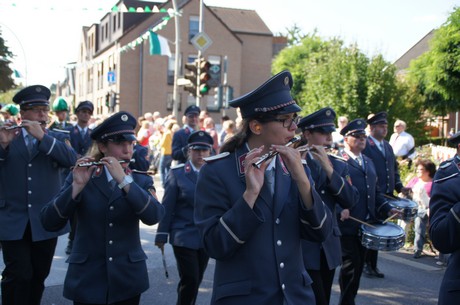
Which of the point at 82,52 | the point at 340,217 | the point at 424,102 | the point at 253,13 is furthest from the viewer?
the point at 82,52

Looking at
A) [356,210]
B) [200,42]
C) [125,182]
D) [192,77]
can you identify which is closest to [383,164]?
[356,210]

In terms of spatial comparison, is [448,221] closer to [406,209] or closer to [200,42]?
[406,209]

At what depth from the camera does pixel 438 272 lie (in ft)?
29.8

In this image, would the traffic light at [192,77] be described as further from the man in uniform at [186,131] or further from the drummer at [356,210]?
the drummer at [356,210]

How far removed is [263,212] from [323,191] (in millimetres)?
2400

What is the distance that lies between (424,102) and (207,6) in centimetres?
3121

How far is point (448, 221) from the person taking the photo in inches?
142

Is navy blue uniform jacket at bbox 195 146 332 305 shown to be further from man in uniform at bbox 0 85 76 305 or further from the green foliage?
the green foliage

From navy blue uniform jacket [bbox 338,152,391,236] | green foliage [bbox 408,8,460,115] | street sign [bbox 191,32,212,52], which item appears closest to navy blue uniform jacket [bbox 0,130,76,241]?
navy blue uniform jacket [bbox 338,152,391,236]

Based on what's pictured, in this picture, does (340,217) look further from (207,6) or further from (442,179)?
(207,6)

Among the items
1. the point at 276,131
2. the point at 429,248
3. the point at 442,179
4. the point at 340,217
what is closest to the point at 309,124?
the point at 340,217

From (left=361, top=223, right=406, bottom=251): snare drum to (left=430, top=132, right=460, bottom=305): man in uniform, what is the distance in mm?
2081

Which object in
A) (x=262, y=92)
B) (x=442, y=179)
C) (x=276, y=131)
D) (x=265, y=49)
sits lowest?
(x=442, y=179)

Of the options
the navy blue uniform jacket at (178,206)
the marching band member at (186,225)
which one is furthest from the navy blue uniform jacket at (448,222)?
the navy blue uniform jacket at (178,206)
